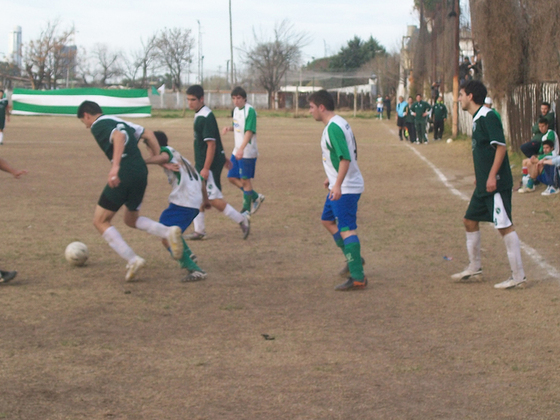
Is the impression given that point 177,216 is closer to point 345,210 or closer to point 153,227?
point 153,227

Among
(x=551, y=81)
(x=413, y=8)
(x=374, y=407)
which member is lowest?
(x=374, y=407)

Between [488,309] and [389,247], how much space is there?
2.72 m

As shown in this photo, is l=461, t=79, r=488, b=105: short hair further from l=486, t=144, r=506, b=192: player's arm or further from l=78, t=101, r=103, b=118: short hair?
l=78, t=101, r=103, b=118: short hair

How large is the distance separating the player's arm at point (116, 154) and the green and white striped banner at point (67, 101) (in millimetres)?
43912

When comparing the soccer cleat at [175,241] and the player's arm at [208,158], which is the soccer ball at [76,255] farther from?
the player's arm at [208,158]

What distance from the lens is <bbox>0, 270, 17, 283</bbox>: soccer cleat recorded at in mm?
6609

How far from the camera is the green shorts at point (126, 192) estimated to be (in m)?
6.52

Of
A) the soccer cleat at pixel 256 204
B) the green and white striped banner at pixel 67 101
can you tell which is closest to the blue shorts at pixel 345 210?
the soccer cleat at pixel 256 204

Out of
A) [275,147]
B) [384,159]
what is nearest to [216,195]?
[384,159]

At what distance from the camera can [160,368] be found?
14.7ft

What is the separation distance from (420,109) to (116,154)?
72.0 ft

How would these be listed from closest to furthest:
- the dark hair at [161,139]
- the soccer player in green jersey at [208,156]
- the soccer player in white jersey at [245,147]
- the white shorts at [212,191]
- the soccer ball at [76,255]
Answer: the dark hair at [161,139], the soccer ball at [76,255], the soccer player in green jersey at [208,156], the white shorts at [212,191], the soccer player in white jersey at [245,147]

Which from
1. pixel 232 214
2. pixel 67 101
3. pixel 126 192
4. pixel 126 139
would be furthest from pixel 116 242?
pixel 67 101

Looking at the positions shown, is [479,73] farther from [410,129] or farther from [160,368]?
[160,368]
